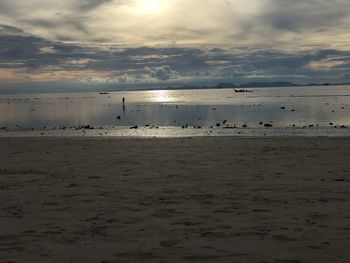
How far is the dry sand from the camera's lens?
6648 mm

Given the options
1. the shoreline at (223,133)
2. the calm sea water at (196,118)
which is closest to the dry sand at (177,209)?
the shoreline at (223,133)

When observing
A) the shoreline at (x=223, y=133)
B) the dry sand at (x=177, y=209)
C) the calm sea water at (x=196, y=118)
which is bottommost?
the dry sand at (x=177, y=209)

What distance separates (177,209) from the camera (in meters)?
9.08

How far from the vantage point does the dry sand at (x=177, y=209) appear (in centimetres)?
665

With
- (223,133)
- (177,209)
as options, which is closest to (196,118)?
(223,133)

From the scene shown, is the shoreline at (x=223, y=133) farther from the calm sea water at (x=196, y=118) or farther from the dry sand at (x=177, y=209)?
the dry sand at (x=177, y=209)

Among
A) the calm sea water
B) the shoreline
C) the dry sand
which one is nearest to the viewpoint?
the dry sand

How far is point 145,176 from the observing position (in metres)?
13.1

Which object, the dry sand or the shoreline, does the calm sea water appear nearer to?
the shoreline

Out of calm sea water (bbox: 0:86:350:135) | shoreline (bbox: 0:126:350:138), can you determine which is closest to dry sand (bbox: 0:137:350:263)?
shoreline (bbox: 0:126:350:138)

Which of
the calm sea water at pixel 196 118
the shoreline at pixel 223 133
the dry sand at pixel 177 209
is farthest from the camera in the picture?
the calm sea water at pixel 196 118

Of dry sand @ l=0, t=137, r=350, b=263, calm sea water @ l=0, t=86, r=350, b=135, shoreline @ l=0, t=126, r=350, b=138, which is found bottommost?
dry sand @ l=0, t=137, r=350, b=263

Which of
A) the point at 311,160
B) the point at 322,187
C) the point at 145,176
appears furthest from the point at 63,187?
the point at 311,160

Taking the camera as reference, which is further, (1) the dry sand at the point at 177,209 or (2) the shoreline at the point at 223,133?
(2) the shoreline at the point at 223,133
